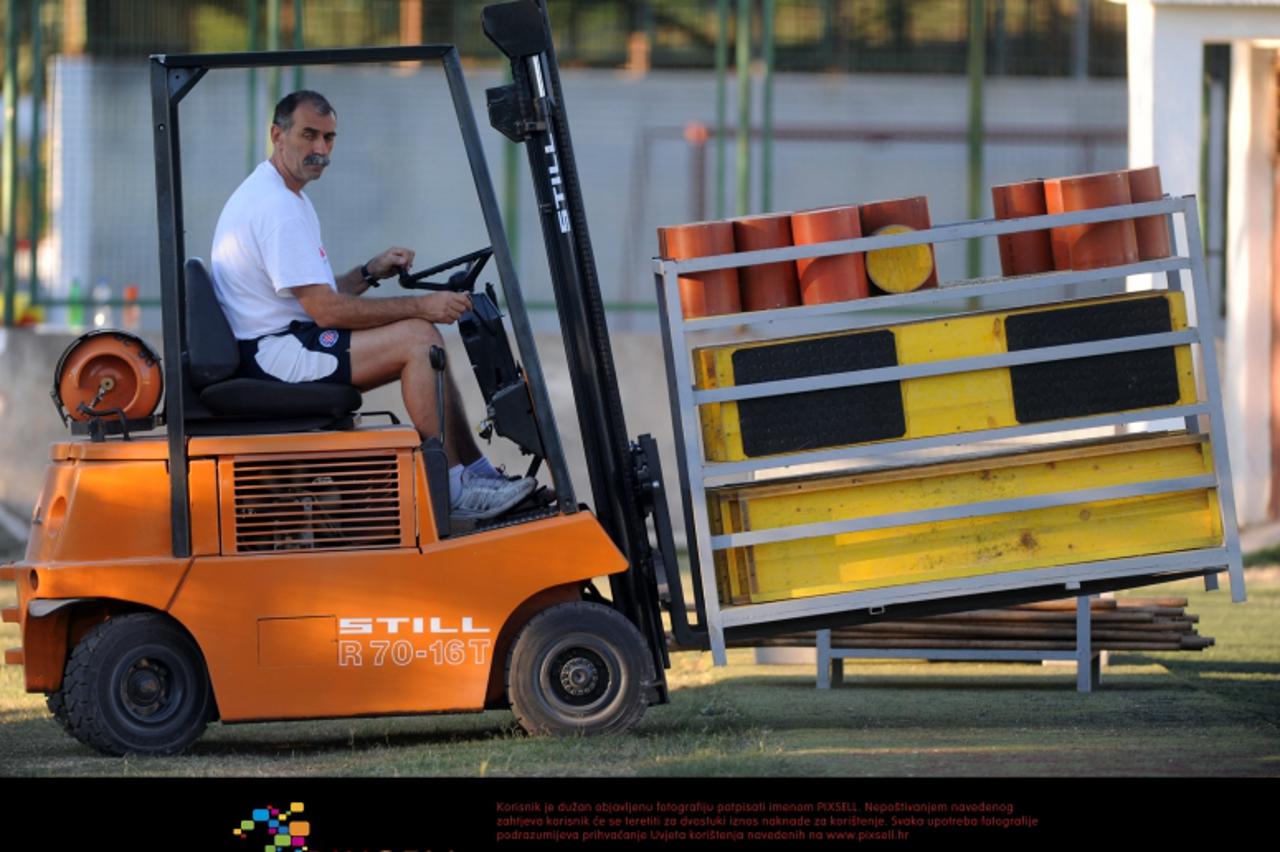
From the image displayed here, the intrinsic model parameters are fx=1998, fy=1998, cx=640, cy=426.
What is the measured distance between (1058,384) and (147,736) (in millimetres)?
3723

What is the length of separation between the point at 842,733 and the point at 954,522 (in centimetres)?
106

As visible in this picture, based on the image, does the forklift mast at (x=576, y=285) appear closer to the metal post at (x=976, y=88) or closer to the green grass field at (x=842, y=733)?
the green grass field at (x=842, y=733)

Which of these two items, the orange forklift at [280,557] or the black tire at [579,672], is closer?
the orange forklift at [280,557]

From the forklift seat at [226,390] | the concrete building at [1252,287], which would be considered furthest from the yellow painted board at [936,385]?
the concrete building at [1252,287]

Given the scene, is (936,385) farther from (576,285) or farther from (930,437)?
(576,285)

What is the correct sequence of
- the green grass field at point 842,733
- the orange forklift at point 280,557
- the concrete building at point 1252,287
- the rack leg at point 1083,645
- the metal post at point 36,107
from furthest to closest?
1. the metal post at point 36,107
2. the concrete building at point 1252,287
3. the rack leg at point 1083,645
4. the orange forklift at point 280,557
5. the green grass field at point 842,733

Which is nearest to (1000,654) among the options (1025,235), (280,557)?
(1025,235)

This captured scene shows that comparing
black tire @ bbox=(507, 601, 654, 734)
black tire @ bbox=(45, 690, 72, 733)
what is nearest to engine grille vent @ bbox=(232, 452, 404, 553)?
black tire @ bbox=(507, 601, 654, 734)

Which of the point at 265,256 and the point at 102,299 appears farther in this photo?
the point at 102,299

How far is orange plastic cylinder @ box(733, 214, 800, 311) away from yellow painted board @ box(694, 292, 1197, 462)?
0.87ft

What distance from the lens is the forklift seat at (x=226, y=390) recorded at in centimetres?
754

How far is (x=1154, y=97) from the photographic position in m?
14.1

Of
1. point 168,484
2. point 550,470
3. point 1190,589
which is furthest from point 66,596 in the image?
point 1190,589

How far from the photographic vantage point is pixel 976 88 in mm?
17859
